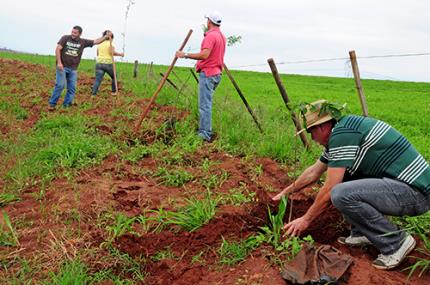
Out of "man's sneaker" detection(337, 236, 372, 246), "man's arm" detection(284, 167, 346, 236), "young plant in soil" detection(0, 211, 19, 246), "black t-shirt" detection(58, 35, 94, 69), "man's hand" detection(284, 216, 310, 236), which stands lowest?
"young plant in soil" detection(0, 211, 19, 246)

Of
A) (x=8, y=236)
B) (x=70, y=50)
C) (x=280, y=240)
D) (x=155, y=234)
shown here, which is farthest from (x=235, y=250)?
(x=70, y=50)

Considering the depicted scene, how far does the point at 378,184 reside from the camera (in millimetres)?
3156

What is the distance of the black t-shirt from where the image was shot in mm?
9219

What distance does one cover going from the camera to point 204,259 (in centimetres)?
341

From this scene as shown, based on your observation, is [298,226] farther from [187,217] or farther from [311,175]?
[187,217]

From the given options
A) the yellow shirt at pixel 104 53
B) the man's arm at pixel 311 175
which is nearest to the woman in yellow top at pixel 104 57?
the yellow shirt at pixel 104 53

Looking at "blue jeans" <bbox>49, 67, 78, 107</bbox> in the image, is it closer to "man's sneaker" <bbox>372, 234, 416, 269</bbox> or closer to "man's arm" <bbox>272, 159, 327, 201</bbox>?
"man's arm" <bbox>272, 159, 327, 201</bbox>

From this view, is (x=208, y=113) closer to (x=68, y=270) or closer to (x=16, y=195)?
(x=16, y=195)

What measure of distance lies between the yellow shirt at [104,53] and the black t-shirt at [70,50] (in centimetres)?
120

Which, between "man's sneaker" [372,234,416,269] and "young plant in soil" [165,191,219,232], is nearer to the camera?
"man's sneaker" [372,234,416,269]

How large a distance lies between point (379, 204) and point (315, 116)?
81 cm

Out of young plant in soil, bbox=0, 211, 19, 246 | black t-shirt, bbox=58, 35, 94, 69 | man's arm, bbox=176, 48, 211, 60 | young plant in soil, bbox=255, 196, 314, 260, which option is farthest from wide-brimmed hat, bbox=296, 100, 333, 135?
black t-shirt, bbox=58, 35, 94, 69

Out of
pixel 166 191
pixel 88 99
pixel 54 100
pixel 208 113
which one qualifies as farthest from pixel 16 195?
pixel 88 99

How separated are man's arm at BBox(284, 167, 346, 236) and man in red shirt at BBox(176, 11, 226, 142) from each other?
347 cm
